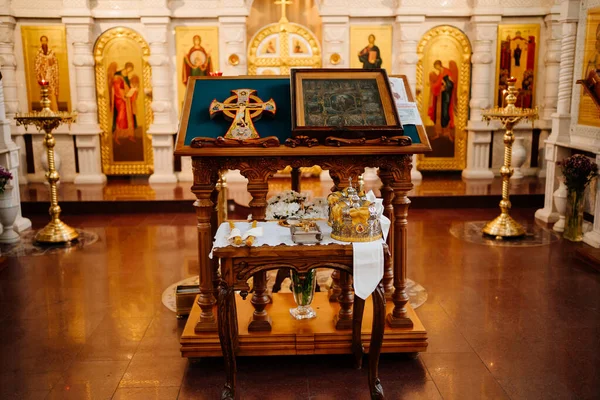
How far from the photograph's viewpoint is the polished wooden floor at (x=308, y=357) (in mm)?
4074

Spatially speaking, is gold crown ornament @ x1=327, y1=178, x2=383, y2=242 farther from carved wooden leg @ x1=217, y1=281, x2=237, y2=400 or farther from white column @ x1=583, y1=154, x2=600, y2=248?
white column @ x1=583, y1=154, x2=600, y2=248

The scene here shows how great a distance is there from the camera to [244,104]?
14.5 ft

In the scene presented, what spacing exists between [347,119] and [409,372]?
174 cm

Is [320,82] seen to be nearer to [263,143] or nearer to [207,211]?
[263,143]

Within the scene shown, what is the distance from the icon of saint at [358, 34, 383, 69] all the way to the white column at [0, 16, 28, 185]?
20.1 ft

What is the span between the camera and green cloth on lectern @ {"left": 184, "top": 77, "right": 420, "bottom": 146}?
14.2ft

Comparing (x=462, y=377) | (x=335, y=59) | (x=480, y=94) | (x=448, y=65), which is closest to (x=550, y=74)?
(x=480, y=94)

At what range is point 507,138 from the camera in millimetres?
7836

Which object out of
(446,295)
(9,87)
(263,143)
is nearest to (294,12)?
(9,87)

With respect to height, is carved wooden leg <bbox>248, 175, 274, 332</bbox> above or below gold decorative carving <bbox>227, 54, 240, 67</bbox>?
below

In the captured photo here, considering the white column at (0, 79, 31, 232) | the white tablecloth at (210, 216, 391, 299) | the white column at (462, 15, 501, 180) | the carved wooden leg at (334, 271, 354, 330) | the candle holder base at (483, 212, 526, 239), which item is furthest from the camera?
the white column at (462, 15, 501, 180)

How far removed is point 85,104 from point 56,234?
4291 mm

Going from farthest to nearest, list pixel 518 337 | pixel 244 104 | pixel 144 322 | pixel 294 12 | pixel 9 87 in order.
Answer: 1. pixel 294 12
2. pixel 9 87
3. pixel 144 322
4. pixel 518 337
5. pixel 244 104

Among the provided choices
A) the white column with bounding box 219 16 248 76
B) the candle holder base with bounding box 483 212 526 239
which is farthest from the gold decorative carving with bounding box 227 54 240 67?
the candle holder base with bounding box 483 212 526 239
